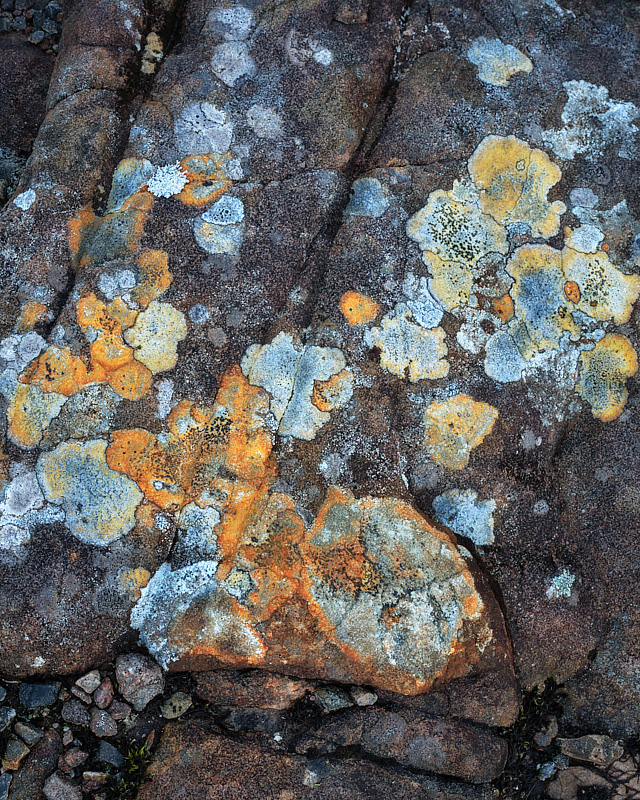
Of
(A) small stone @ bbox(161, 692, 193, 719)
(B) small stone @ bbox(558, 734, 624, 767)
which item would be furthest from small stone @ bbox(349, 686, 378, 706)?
(B) small stone @ bbox(558, 734, 624, 767)

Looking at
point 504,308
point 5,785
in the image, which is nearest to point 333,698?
point 5,785

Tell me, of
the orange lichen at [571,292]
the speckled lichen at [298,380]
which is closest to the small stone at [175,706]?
the speckled lichen at [298,380]

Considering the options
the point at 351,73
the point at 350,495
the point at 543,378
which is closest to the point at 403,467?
the point at 350,495

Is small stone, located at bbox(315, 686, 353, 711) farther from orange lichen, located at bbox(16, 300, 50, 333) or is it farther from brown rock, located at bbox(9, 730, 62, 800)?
orange lichen, located at bbox(16, 300, 50, 333)

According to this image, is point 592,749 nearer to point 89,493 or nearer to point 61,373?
point 89,493

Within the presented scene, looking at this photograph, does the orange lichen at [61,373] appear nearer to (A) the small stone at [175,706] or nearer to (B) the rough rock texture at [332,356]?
(B) the rough rock texture at [332,356]

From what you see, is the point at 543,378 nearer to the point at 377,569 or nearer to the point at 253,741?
the point at 377,569
